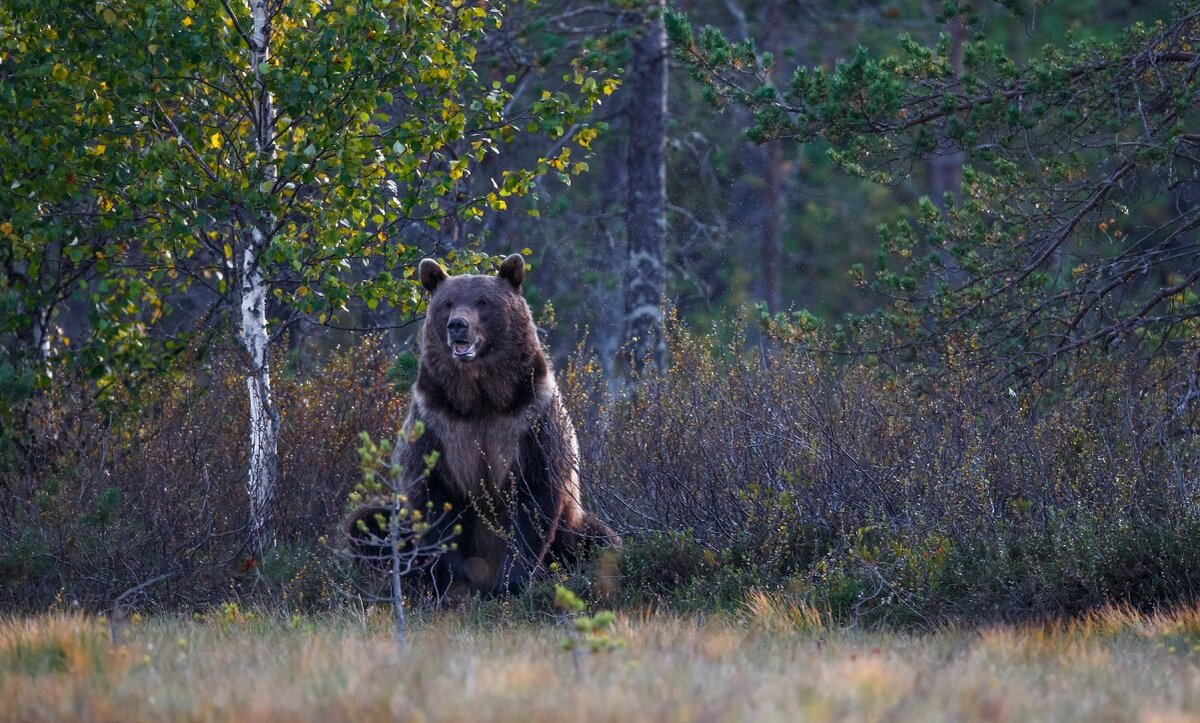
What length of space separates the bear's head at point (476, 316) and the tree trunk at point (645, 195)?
665cm

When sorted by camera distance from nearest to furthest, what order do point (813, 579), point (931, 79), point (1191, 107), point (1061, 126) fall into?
1. point (813, 579)
2. point (1191, 107)
3. point (1061, 126)
4. point (931, 79)

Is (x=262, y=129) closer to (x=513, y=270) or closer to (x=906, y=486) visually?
(x=513, y=270)

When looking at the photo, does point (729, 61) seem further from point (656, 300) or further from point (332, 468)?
point (656, 300)

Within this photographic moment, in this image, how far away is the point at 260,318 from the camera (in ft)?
29.3

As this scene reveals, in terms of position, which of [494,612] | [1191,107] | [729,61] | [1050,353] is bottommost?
[494,612]

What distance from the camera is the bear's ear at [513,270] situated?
8.29 metres

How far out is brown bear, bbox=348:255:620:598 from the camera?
7.85 metres

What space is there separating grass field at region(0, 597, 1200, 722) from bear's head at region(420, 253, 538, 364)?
210cm

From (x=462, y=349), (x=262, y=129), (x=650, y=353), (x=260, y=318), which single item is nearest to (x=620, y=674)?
(x=462, y=349)

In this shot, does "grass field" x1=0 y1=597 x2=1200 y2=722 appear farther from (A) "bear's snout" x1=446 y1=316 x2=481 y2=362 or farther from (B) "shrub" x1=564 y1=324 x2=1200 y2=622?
(A) "bear's snout" x1=446 y1=316 x2=481 y2=362

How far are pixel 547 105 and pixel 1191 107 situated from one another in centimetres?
391

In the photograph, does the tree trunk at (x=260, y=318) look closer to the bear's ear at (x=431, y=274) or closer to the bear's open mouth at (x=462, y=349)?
the bear's ear at (x=431, y=274)

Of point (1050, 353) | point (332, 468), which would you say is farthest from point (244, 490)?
point (1050, 353)

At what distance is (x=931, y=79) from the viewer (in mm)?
8906
